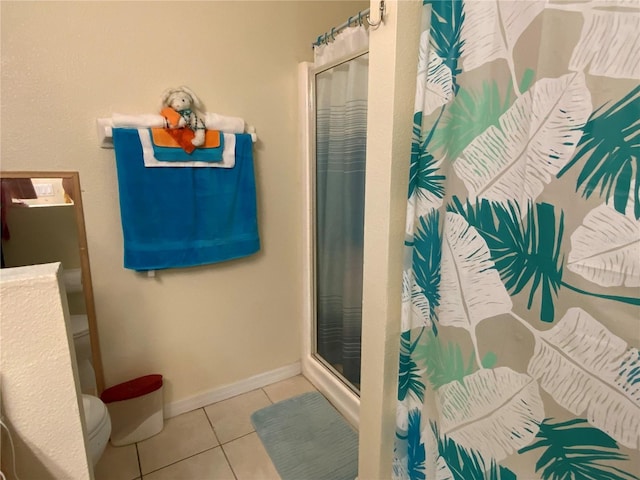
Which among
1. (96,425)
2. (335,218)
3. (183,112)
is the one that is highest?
(183,112)

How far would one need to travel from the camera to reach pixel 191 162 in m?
1.61

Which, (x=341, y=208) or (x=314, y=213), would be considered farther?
(x=314, y=213)

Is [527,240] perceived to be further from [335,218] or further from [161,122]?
[161,122]

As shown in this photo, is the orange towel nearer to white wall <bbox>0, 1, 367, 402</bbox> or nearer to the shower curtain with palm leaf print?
white wall <bbox>0, 1, 367, 402</bbox>

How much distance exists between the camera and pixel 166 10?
1.52 meters

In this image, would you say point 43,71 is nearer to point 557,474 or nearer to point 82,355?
point 82,355

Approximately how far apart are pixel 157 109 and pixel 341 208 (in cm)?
100

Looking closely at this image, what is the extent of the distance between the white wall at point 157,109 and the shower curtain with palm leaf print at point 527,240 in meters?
1.07

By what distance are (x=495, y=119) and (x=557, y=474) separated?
881mm

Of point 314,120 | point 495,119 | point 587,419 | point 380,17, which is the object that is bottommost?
point 587,419

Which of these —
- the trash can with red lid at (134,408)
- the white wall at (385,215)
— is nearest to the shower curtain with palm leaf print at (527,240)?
the white wall at (385,215)

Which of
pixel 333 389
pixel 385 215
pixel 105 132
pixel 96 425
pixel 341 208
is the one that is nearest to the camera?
pixel 385 215

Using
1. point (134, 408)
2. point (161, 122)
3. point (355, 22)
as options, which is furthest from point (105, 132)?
point (134, 408)

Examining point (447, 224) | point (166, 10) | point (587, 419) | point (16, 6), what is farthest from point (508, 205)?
point (16, 6)
